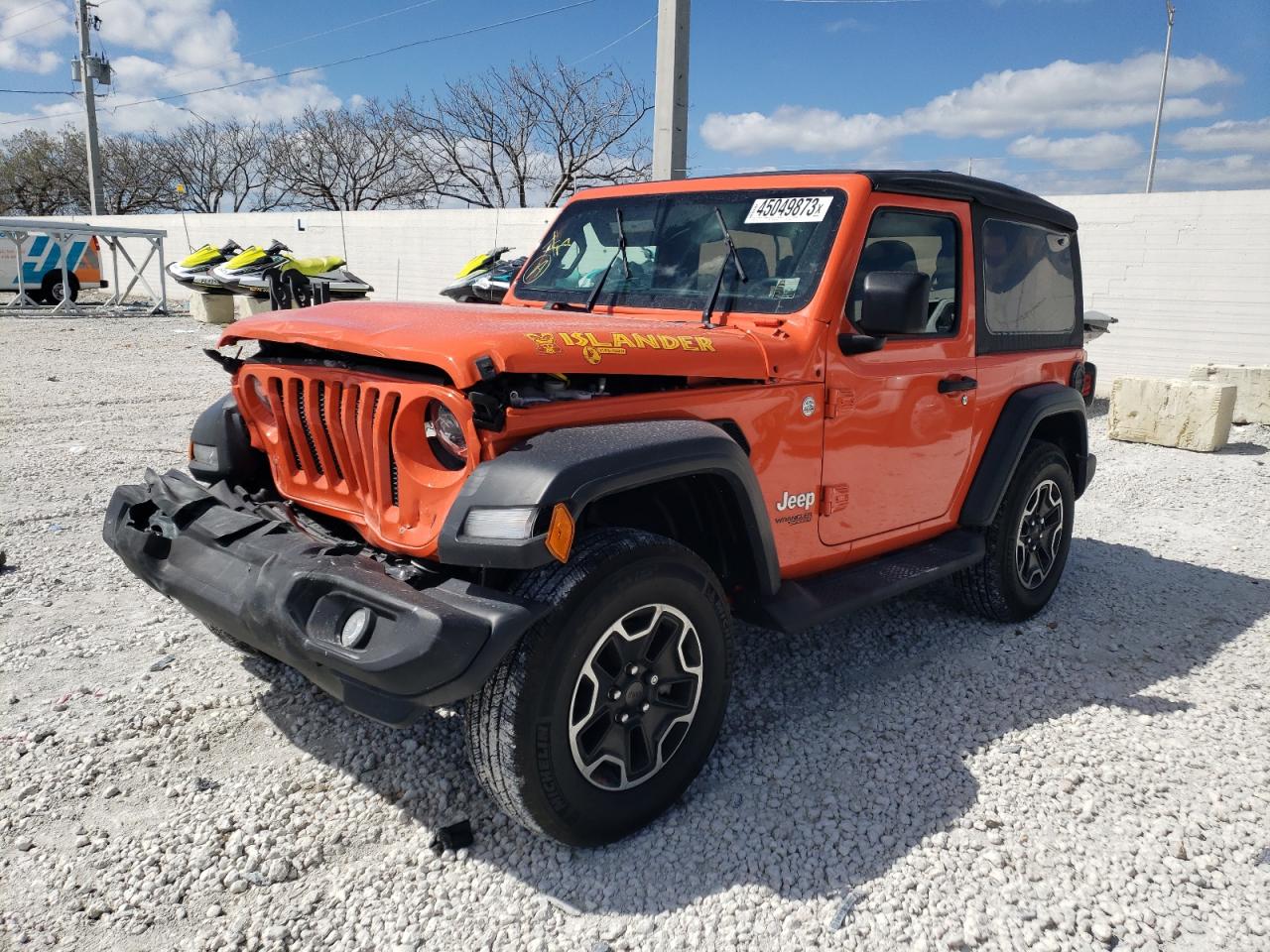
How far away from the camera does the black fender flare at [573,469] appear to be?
86.1 inches

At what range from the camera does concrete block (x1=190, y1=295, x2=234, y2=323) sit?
18797mm

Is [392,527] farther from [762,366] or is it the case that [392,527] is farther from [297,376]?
[762,366]

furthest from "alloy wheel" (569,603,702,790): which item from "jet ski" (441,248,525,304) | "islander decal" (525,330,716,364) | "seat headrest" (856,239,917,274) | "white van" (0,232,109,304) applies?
"white van" (0,232,109,304)

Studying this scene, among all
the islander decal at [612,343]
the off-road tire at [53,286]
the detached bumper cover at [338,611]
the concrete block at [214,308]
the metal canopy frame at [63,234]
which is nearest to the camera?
the detached bumper cover at [338,611]

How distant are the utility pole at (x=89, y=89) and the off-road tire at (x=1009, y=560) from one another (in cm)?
3588

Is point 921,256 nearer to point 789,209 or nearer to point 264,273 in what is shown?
point 789,209

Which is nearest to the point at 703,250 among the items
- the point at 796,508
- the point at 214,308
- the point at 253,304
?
the point at 796,508

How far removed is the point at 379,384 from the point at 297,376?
1.50 ft

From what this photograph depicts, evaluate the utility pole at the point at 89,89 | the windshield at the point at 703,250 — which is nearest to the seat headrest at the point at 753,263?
the windshield at the point at 703,250

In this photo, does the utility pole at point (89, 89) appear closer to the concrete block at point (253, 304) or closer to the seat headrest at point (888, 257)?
the concrete block at point (253, 304)

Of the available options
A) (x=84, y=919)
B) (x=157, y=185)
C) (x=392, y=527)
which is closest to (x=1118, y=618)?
(x=392, y=527)

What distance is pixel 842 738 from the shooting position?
329 centimetres

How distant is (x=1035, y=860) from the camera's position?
2.65m

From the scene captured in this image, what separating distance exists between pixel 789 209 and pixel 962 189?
2.92ft
